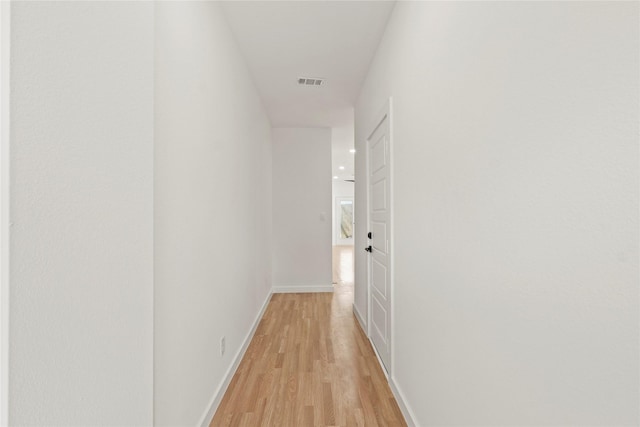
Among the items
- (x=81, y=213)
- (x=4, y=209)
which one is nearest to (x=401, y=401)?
(x=81, y=213)

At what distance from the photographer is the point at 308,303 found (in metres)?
4.46

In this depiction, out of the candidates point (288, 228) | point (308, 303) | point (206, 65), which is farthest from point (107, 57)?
point (288, 228)

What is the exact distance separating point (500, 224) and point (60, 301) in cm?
123

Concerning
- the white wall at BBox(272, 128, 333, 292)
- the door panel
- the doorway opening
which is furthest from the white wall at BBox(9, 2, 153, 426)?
the white wall at BBox(272, 128, 333, 292)

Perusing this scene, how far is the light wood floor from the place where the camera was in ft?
6.26

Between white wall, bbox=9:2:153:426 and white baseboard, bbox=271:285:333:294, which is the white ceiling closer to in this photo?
white wall, bbox=9:2:153:426

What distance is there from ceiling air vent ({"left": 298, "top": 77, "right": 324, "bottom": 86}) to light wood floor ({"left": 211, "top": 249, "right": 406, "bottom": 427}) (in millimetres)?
2695

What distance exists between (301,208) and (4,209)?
457cm

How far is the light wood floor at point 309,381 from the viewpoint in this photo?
1.91 meters

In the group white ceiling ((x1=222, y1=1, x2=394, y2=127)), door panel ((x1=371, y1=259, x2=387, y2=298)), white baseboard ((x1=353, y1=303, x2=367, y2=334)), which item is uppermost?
white ceiling ((x1=222, y1=1, x2=394, y2=127))

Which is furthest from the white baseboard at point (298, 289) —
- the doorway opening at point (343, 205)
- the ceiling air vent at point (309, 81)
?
the ceiling air vent at point (309, 81)

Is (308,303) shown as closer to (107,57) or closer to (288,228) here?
(288,228)

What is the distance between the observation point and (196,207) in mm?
1688

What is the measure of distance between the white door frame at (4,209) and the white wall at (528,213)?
1.19m
